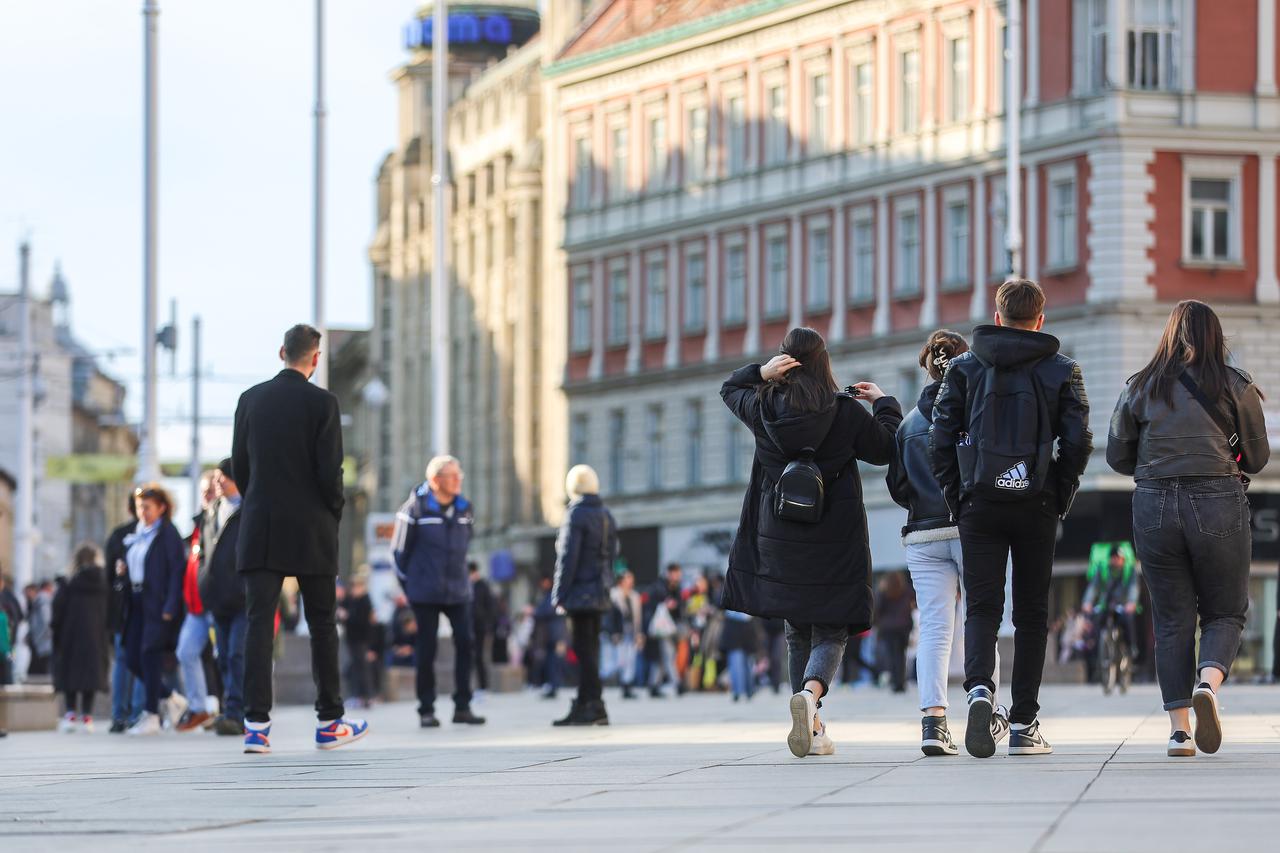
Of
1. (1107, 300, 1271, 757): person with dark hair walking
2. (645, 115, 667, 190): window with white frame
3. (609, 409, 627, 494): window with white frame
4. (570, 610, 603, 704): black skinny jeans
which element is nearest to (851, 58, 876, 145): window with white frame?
(645, 115, 667, 190): window with white frame

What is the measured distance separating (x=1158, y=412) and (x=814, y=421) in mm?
1662

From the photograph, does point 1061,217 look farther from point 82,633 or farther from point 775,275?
point 82,633

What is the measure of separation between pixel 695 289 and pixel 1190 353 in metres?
58.8

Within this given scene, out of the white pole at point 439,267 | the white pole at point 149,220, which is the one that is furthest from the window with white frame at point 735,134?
the white pole at point 149,220

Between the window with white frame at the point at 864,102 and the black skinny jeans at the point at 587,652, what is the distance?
44.2 metres

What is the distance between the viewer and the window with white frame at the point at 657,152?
241 ft

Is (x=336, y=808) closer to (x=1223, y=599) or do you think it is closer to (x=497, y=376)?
(x=1223, y=599)

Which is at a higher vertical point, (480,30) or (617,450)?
(480,30)

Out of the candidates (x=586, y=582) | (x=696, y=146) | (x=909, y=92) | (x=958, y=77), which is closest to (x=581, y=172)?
(x=696, y=146)

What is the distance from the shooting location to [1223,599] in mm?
13891

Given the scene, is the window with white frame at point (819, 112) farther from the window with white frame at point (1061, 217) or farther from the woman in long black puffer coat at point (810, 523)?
the woman in long black puffer coat at point (810, 523)

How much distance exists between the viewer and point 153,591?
22719mm

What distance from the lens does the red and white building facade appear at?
58812 mm

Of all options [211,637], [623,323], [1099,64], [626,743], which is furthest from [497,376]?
[626,743]
